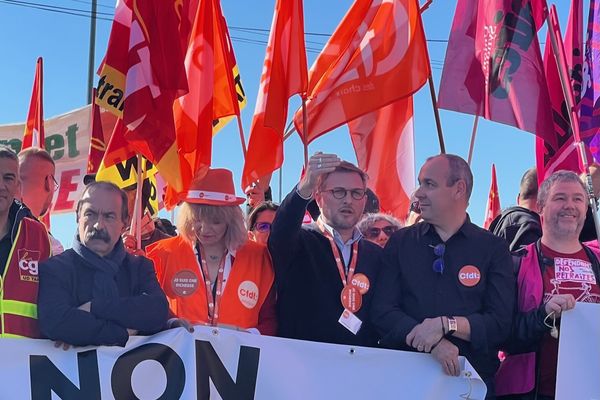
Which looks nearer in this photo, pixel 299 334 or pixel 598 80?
pixel 299 334

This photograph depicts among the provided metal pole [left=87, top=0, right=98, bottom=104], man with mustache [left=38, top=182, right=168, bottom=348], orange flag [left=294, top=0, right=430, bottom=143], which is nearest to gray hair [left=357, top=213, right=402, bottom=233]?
orange flag [left=294, top=0, right=430, bottom=143]

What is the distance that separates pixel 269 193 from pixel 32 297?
12.3 feet

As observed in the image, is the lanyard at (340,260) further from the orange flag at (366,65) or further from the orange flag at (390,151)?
the orange flag at (390,151)

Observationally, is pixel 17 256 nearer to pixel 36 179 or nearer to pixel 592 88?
pixel 36 179

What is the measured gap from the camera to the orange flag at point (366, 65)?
5848 mm

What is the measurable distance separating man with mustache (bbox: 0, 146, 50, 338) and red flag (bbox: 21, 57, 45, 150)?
356cm

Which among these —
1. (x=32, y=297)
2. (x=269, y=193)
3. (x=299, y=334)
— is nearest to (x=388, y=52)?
(x=269, y=193)

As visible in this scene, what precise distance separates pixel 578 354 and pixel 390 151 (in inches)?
137

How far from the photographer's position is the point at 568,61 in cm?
605

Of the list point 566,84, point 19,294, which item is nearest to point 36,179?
point 19,294

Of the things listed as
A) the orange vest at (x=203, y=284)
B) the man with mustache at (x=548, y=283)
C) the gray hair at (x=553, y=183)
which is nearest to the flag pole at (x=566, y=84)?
the gray hair at (x=553, y=183)

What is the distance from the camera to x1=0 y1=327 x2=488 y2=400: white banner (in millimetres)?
3725

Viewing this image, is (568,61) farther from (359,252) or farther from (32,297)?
(32,297)

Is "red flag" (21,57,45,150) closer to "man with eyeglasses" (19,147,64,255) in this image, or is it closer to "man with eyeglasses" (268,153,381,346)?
"man with eyeglasses" (19,147,64,255)
